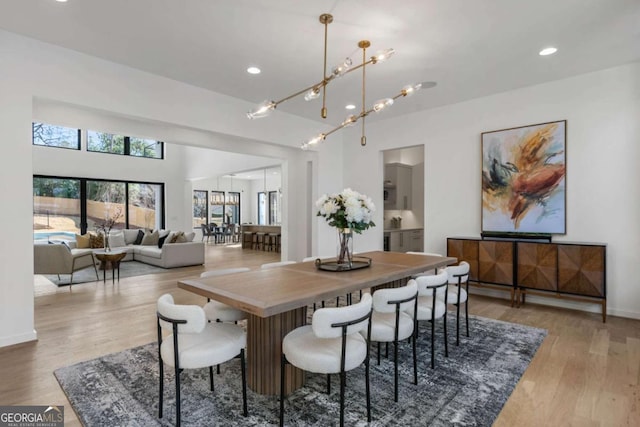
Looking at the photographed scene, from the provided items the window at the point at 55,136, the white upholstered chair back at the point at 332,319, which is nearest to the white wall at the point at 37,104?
the white upholstered chair back at the point at 332,319

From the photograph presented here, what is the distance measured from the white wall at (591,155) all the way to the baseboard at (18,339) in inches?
221

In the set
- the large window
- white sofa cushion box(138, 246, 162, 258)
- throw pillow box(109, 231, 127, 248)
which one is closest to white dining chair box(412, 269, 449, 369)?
white sofa cushion box(138, 246, 162, 258)

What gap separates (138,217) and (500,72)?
11.2m

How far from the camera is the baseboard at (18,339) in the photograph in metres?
3.28

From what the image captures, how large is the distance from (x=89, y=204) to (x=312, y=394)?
34.7ft

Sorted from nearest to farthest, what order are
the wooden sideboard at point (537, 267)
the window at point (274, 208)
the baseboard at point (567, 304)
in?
the wooden sideboard at point (537, 267)
the baseboard at point (567, 304)
the window at point (274, 208)

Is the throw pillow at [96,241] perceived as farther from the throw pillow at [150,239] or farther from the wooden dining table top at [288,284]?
the wooden dining table top at [288,284]

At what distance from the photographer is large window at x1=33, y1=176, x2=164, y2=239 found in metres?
9.45

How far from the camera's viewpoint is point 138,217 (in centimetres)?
1134

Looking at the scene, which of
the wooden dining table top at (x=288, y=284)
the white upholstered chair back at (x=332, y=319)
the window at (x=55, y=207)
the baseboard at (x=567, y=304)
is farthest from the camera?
the window at (x=55, y=207)

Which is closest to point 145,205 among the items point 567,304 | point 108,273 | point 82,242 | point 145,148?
point 145,148

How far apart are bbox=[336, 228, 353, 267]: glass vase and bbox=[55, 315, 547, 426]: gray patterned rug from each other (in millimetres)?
913

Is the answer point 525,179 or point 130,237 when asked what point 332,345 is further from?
point 130,237

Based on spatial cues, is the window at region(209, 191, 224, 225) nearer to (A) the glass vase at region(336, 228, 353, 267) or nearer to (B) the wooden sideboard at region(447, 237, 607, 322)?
(B) the wooden sideboard at region(447, 237, 607, 322)
